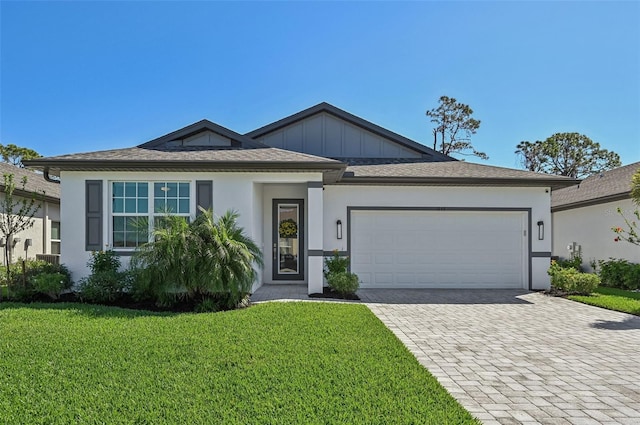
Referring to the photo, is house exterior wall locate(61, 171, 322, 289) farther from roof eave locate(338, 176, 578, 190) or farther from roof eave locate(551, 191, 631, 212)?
roof eave locate(551, 191, 631, 212)

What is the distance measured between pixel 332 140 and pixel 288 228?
396 centimetres

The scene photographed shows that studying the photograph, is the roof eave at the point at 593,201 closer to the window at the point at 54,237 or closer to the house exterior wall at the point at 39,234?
the house exterior wall at the point at 39,234

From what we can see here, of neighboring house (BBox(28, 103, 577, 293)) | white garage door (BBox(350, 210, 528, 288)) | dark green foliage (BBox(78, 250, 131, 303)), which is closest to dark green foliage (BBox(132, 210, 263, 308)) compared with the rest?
dark green foliage (BBox(78, 250, 131, 303))

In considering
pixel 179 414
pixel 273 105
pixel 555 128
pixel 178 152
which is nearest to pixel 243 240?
pixel 178 152

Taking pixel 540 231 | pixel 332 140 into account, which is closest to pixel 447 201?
pixel 540 231

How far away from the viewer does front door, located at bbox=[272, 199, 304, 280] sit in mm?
12000

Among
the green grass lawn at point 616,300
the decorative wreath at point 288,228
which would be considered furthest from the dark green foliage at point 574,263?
the decorative wreath at point 288,228

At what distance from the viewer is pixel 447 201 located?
11344 mm

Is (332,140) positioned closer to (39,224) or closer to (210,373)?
(39,224)

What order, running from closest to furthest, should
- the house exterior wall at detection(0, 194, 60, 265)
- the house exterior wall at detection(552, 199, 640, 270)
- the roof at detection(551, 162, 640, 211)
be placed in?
the house exterior wall at detection(0, 194, 60, 265)
the house exterior wall at detection(552, 199, 640, 270)
the roof at detection(551, 162, 640, 211)

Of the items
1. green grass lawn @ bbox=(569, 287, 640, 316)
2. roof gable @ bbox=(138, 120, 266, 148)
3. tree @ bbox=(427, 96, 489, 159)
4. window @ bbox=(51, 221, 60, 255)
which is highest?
tree @ bbox=(427, 96, 489, 159)

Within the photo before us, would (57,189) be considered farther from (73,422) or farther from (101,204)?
(73,422)

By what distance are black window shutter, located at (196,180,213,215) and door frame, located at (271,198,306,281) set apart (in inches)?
110

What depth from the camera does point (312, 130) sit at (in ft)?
46.4
